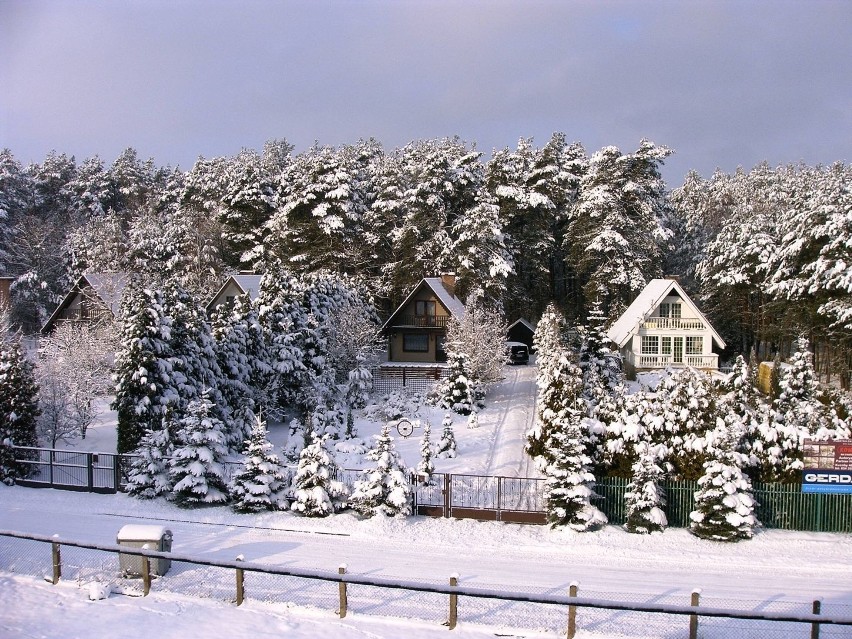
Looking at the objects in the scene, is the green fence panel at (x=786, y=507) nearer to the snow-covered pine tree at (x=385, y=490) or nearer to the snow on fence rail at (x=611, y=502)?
the snow on fence rail at (x=611, y=502)

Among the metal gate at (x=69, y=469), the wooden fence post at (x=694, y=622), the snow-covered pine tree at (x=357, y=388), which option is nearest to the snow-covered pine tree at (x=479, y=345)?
the snow-covered pine tree at (x=357, y=388)

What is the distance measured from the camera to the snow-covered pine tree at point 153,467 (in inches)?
837

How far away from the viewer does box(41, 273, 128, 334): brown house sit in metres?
45.5

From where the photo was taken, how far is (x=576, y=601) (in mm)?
11039

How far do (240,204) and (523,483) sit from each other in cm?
4902

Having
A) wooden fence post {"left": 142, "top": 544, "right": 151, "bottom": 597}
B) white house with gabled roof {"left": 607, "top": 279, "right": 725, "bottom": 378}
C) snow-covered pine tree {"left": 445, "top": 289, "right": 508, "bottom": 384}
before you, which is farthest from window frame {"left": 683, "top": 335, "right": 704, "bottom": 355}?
wooden fence post {"left": 142, "top": 544, "right": 151, "bottom": 597}

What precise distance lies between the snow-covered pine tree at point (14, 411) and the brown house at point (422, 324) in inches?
961

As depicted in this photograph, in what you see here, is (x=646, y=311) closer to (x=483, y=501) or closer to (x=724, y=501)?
(x=724, y=501)

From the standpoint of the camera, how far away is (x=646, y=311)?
45188 millimetres

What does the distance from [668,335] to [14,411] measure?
38.5 m

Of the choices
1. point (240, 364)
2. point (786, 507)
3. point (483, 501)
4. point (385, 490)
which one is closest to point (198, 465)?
point (385, 490)

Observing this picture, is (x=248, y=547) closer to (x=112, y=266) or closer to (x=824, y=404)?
(x=824, y=404)

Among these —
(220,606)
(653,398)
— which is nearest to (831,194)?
(653,398)

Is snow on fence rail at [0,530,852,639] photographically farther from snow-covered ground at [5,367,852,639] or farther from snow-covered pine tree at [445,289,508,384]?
snow-covered pine tree at [445,289,508,384]
